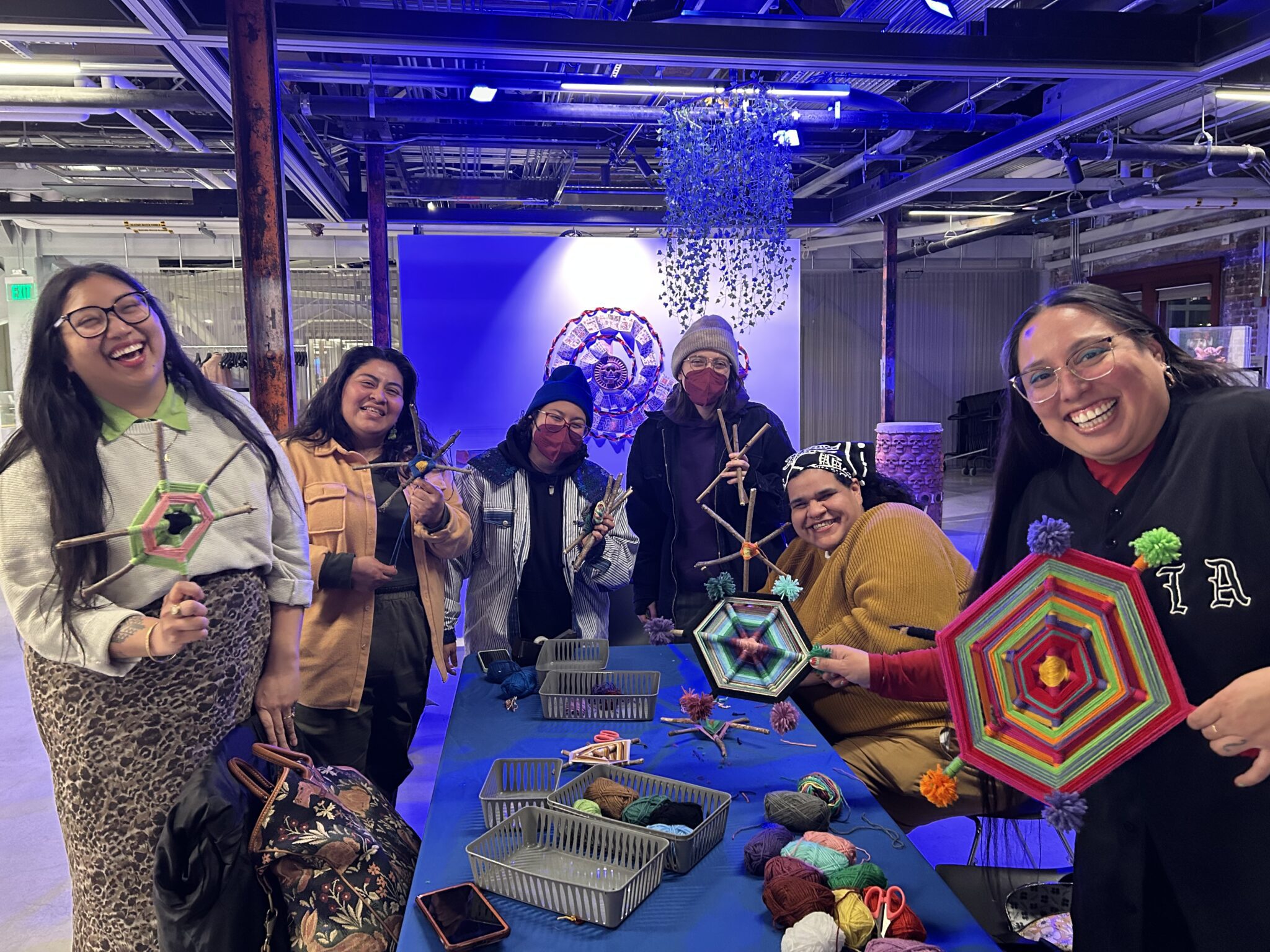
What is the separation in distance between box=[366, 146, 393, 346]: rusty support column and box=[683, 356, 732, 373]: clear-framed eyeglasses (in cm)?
401

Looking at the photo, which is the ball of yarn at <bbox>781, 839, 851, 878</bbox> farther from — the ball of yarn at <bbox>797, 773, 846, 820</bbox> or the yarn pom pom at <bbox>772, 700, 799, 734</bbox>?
the yarn pom pom at <bbox>772, 700, 799, 734</bbox>

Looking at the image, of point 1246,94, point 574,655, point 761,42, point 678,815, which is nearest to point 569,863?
point 678,815

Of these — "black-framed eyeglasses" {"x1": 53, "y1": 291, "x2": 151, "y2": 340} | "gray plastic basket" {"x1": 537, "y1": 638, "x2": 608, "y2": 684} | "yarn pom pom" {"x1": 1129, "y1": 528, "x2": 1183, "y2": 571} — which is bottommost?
"gray plastic basket" {"x1": 537, "y1": 638, "x2": 608, "y2": 684}

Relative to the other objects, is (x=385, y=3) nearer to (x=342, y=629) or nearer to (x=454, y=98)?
(x=454, y=98)

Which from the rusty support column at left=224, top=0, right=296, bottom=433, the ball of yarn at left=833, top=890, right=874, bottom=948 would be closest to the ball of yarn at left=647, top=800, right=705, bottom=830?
the ball of yarn at left=833, top=890, right=874, bottom=948

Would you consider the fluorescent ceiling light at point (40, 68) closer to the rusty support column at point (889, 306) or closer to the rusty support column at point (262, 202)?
the rusty support column at point (262, 202)

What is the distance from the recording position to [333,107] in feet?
17.8

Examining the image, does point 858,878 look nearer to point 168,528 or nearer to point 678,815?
point 678,815

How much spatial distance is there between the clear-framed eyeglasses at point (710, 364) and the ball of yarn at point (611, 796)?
1.76 meters

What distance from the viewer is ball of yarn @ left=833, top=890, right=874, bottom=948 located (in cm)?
123

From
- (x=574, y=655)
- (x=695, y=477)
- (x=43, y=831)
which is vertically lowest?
(x=43, y=831)

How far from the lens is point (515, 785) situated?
1.72m

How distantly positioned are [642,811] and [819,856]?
305 millimetres

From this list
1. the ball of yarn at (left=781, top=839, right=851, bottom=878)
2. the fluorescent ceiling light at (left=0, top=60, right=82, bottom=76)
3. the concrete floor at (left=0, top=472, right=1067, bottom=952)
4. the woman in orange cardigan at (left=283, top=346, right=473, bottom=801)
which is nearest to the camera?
the ball of yarn at (left=781, top=839, right=851, bottom=878)
